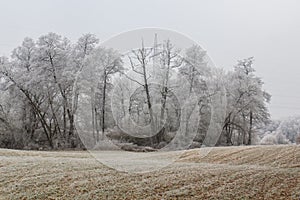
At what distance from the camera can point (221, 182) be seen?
5953mm

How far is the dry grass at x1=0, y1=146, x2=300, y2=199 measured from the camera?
5.30 metres

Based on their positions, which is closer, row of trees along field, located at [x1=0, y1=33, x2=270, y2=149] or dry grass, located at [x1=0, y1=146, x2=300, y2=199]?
dry grass, located at [x1=0, y1=146, x2=300, y2=199]

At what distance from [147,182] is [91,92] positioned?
733 cm

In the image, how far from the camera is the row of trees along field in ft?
37.1

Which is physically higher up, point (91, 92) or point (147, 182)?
point (91, 92)

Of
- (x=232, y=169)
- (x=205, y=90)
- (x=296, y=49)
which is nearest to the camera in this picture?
(x=232, y=169)

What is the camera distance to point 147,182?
19.3 feet

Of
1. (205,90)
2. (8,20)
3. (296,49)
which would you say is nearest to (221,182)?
(205,90)

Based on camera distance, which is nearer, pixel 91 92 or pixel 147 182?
pixel 147 182

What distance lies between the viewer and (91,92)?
41.6ft

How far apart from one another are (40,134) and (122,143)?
9999mm

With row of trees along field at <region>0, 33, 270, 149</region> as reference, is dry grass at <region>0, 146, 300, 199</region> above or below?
below

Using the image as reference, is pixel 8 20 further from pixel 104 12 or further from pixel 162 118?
pixel 162 118

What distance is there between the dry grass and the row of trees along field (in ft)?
12.4
